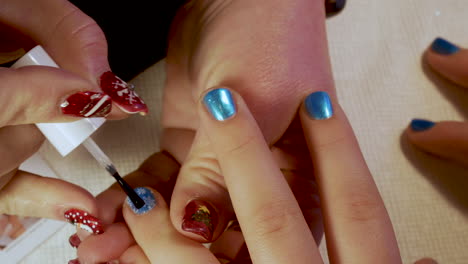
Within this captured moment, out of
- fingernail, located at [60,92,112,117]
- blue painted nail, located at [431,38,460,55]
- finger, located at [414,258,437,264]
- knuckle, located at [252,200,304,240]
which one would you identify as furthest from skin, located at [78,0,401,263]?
blue painted nail, located at [431,38,460,55]

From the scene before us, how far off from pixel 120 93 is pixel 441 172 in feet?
2.03

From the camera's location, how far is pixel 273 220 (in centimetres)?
42

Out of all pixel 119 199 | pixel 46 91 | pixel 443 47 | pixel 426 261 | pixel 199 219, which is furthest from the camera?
pixel 443 47

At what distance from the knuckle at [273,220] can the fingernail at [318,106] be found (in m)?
0.14

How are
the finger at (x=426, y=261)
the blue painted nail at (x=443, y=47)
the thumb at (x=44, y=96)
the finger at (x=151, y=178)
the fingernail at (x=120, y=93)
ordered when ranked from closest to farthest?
the thumb at (x=44, y=96)
the fingernail at (x=120, y=93)
the finger at (x=151, y=178)
the finger at (x=426, y=261)
the blue painted nail at (x=443, y=47)

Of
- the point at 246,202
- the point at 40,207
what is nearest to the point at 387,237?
the point at 246,202

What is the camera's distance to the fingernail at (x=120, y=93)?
0.46m

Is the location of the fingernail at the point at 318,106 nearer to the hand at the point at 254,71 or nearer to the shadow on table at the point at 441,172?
the hand at the point at 254,71

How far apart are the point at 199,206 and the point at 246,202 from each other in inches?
3.0

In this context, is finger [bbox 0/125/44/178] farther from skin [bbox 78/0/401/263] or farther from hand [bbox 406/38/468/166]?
hand [bbox 406/38/468/166]

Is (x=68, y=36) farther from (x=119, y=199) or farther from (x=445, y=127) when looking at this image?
(x=445, y=127)

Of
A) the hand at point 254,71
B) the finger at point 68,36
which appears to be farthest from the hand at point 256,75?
the finger at point 68,36

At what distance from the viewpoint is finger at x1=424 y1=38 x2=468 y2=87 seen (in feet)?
2.60

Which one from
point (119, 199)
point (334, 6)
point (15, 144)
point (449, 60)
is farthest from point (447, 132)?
point (15, 144)
